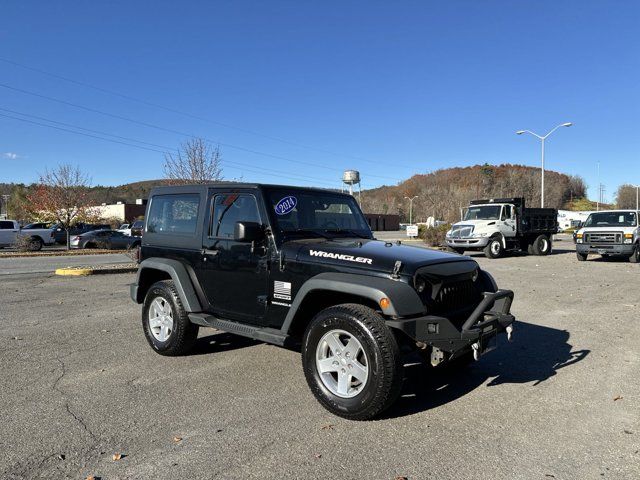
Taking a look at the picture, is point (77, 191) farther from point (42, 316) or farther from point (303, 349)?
point (303, 349)

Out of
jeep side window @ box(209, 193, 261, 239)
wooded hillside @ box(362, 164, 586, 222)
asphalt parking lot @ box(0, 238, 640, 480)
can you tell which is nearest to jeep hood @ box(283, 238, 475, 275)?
jeep side window @ box(209, 193, 261, 239)

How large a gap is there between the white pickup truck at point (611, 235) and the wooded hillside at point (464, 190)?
51.0 m

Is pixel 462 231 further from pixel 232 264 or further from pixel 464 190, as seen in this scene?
pixel 464 190

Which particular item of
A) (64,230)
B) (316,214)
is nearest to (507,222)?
(316,214)

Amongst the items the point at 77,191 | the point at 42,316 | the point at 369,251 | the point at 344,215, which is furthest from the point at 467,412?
the point at 77,191

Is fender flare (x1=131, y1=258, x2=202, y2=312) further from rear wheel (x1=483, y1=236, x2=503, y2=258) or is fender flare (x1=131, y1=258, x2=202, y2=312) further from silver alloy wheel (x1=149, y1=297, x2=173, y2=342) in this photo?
rear wheel (x1=483, y1=236, x2=503, y2=258)

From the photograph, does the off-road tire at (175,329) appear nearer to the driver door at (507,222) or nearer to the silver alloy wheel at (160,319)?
the silver alloy wheel at (160,319)

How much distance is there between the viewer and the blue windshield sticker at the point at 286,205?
471cm

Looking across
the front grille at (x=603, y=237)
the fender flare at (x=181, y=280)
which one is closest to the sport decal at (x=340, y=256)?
the fender flare at (x=181, y=280)

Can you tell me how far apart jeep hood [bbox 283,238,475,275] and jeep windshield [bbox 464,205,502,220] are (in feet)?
57.8

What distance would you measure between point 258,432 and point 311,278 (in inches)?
50.0

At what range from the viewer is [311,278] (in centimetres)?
409

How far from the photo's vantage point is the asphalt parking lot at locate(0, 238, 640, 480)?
3092mm

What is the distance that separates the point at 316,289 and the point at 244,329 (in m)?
1.01
